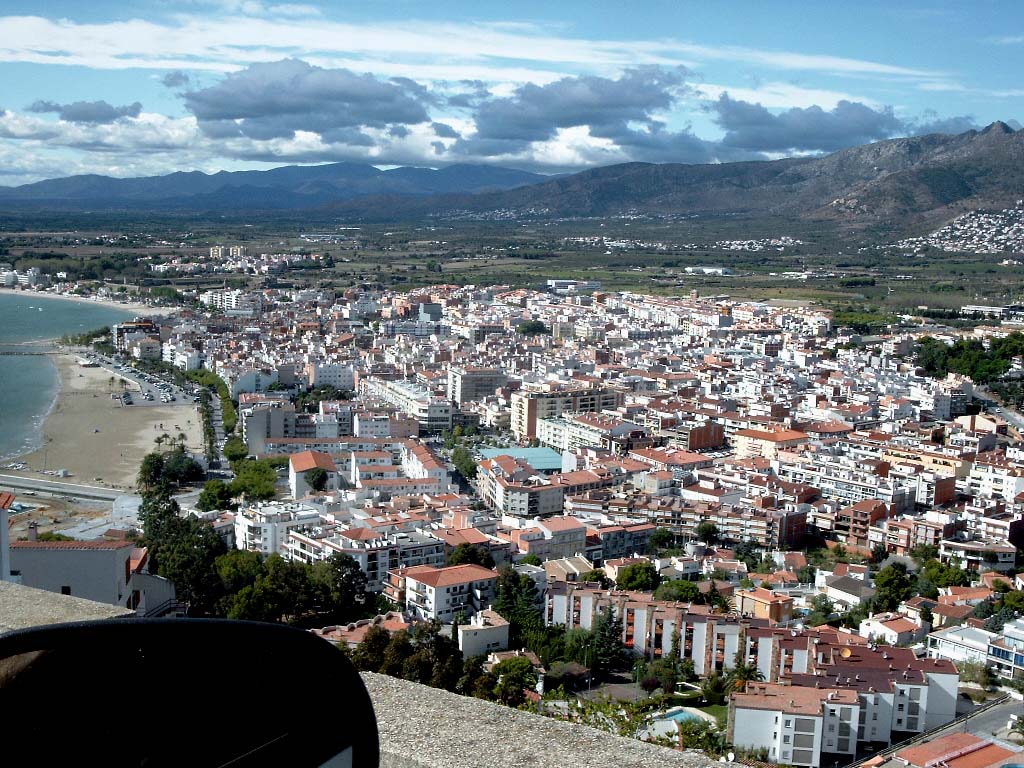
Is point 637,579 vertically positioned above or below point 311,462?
below

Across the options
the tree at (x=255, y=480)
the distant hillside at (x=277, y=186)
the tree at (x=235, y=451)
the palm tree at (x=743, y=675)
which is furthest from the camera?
the distant hillside at (x=277, y=186)

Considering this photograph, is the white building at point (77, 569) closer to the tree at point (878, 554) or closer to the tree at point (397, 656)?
the tree at point (397, 656)

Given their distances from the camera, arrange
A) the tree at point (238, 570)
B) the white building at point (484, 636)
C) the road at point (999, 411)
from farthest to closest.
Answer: the road at point (999, 411), the tree at point (238, 570), the white building at point (484, 636)

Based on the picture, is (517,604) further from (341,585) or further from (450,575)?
(341,585)

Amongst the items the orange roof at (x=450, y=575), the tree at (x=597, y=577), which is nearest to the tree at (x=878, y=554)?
the tree at (x=597, y=577)

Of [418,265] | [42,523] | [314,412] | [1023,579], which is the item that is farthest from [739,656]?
[418,265]

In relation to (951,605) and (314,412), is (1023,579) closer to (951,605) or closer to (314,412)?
(951,605)

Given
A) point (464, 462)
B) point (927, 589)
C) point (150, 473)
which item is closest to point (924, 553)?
point (927, 589)
